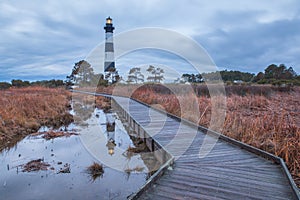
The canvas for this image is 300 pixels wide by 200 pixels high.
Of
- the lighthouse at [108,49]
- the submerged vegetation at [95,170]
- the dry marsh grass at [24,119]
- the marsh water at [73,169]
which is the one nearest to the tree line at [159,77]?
the lighthouse at [108,49]

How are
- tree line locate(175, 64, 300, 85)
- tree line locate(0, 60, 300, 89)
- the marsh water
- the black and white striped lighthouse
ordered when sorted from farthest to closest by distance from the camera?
the black and white striped lighthouse → tree line locate(175, 64, 300, 85) → tree line locate(0, 60, 300, 89) → the marsh water

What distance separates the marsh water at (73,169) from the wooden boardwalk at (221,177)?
1.11m

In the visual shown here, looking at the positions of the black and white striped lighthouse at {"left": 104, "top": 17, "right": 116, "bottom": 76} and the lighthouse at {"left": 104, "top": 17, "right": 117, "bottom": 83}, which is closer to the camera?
the lighthouse at {"left": 104, "top": 17, "right": 117, "bottom": 83}

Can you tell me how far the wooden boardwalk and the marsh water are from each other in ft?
3.63

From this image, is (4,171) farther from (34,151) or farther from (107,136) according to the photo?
A: (107,136)

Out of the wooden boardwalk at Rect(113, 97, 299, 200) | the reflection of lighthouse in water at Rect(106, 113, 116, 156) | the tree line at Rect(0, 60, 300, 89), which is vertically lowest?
the reflection of lighthouse in water at Rect(106, 113, 116, 156)

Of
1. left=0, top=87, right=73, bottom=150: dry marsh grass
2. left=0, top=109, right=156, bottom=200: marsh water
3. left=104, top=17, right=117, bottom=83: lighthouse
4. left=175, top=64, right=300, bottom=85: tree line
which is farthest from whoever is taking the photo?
left=104, top=17, right=117, bottom=83: lighthouse

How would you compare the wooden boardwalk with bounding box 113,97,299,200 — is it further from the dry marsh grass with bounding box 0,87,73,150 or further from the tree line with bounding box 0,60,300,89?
the tree line with bounding box 0,60,300,89

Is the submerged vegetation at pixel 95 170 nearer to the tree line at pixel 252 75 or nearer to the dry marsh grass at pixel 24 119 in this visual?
the dry marsh grass at pixel 24 119

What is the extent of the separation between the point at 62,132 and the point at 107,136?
1.72 m

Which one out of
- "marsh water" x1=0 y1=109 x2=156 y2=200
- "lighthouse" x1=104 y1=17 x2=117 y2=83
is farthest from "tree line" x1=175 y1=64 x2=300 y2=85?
"marsh water" x1=0 y1=109 x2=156 y2=200

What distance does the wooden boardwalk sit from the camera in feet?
8.59

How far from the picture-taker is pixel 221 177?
3.06 meters

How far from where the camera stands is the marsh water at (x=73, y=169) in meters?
3.91
